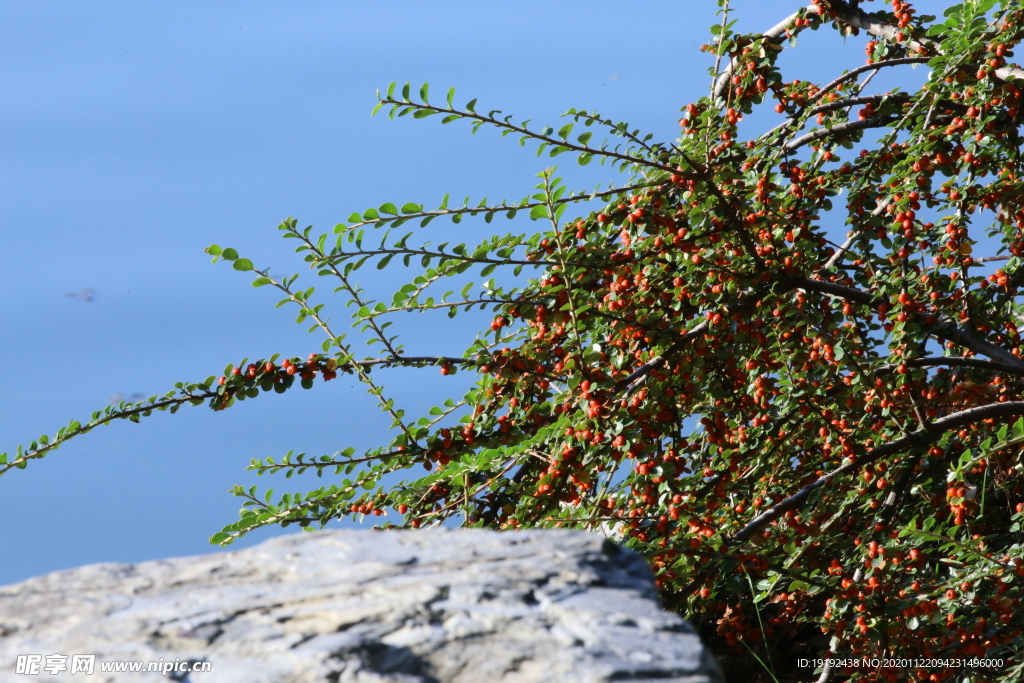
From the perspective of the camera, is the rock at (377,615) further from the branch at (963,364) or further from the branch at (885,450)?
the branch at (963,364)

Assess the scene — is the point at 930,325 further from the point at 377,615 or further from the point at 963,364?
the point at 377,615

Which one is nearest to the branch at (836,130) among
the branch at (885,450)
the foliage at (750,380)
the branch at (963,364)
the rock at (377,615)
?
the foliage at (750,380)

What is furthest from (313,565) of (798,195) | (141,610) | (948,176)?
(948,176)

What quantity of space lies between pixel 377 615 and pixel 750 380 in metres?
1.76

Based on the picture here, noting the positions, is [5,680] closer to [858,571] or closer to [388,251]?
[388,251]

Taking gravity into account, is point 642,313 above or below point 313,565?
above

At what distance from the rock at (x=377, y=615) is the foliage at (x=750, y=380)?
0.80m

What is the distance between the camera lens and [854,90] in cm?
334

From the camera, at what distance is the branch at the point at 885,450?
2.35m

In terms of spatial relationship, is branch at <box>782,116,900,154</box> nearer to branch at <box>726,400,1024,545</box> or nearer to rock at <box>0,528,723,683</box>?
branch at <box>726,400,1024,545</box>

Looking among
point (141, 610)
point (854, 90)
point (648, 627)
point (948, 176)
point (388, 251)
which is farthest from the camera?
point (854, 90)

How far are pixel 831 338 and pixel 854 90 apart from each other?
4.45 ft

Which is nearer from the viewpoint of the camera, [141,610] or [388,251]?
[141,610]

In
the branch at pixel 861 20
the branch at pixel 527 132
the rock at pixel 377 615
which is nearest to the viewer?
the rock at pixel 377 615
